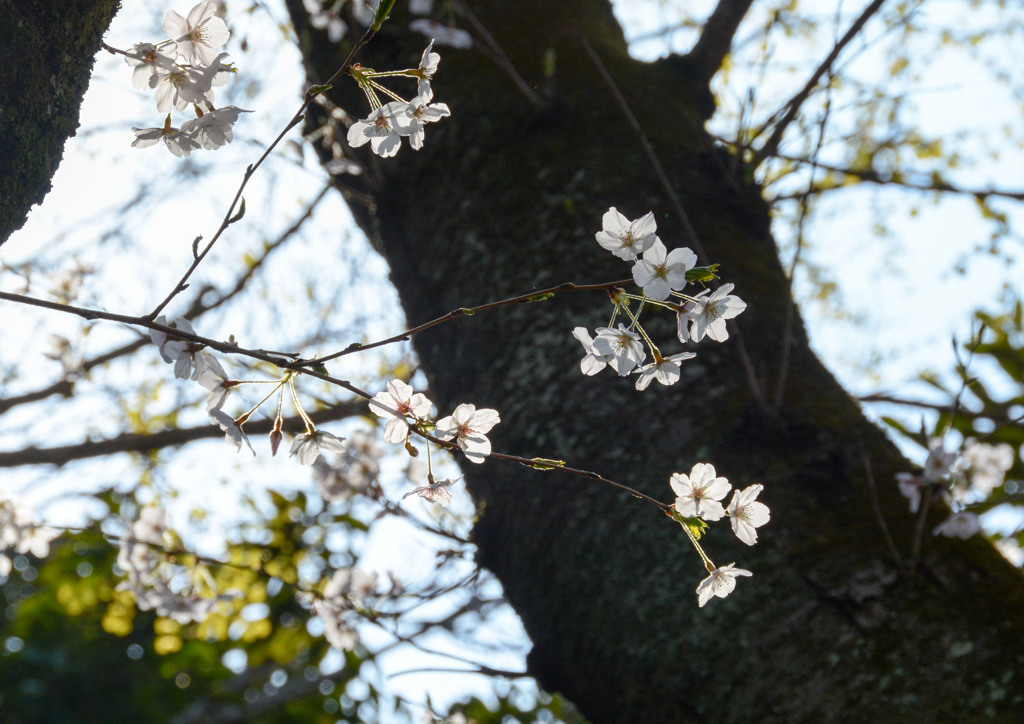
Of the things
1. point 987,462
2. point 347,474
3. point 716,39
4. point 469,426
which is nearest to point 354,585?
point 347,474

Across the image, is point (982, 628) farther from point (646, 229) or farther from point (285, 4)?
point (285, 4)

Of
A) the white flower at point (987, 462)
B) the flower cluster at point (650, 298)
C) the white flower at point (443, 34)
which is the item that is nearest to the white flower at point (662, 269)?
the flower cluster at point (650, 298)

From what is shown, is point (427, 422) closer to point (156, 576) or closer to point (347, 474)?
point (347, 474)

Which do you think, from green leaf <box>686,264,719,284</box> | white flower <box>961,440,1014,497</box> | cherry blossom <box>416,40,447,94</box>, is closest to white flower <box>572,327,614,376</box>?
green leaf <box>686,264,719,284</box>

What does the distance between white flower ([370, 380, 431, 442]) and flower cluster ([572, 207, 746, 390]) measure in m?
0.20

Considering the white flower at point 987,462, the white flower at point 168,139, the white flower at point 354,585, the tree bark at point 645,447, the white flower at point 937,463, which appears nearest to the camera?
the white flower at point 168,139

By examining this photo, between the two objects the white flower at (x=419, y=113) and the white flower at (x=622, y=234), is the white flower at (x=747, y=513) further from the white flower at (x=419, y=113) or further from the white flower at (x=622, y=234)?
the white flower at (x=419, y=113)

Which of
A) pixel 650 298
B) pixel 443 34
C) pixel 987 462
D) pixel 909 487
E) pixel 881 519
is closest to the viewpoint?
pixel 650 298

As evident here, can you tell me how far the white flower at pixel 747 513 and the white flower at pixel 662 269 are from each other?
30 cm

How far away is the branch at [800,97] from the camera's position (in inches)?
56.0

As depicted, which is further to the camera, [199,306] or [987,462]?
[199,306]

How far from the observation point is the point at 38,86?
2.58ft

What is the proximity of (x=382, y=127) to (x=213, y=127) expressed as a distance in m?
0.19

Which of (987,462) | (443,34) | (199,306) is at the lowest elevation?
(987,462)
